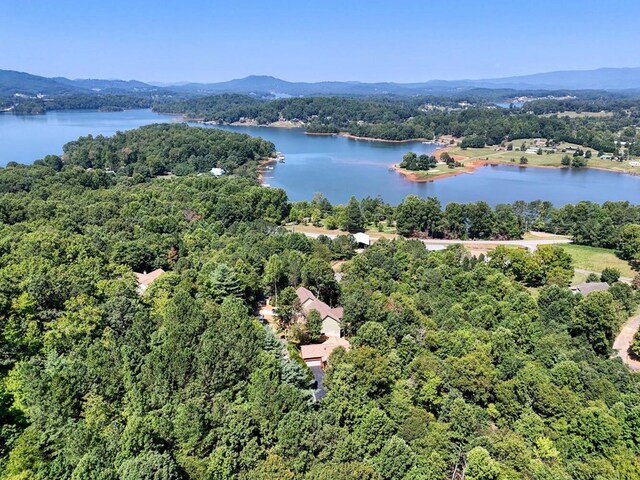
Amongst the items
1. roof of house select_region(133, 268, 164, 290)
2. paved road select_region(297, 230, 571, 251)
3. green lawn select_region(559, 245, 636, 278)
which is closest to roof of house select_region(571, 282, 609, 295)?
green lawn select_region(559, 245, 636, 278)

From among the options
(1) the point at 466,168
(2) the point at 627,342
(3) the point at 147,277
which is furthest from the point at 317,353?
(1) the point at 466,168

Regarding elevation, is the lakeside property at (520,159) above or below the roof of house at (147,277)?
below

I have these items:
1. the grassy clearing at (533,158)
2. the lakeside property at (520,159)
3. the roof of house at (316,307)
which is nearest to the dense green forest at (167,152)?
the lakeside property at (520,159)

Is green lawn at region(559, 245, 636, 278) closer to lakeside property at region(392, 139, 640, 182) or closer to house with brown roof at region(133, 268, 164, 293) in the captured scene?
house with brown roof at region(133, 268, 164, 293)

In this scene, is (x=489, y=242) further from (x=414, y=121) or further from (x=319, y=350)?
(x=414, y=121)

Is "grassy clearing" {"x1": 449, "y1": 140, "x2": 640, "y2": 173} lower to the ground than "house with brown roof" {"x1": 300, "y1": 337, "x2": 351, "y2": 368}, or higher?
lower

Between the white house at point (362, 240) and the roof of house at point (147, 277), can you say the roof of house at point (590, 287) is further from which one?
the roof of house at point (147, 277)
